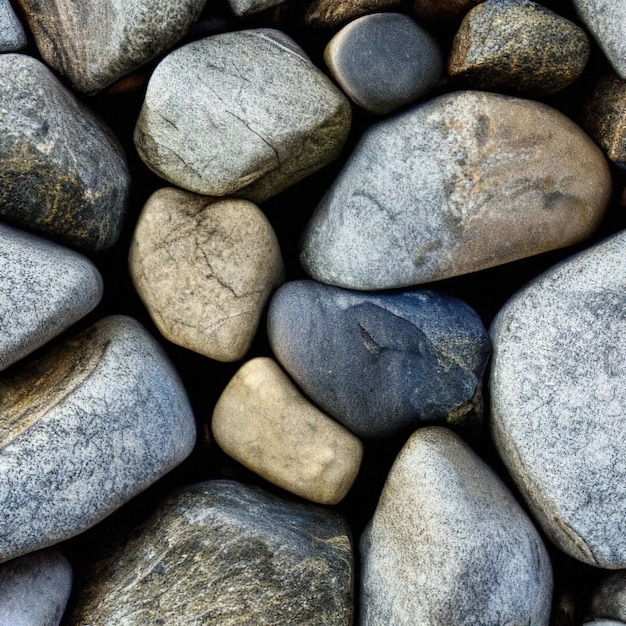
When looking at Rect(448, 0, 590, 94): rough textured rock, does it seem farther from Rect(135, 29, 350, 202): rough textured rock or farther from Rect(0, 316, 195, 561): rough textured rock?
Rect(0, 316, 195, 561): rough textured rock

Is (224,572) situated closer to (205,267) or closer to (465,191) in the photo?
(205,267)

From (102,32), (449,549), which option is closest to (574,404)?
(449,549)

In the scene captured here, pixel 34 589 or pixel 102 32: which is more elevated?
pixel 102 32

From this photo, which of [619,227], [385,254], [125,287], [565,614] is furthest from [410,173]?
[565,614]

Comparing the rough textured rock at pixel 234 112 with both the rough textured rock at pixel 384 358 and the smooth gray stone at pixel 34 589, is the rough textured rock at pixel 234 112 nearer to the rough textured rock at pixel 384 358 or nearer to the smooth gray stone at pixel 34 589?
the rough textured rock at pixel 384 358

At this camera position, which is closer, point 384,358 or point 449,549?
point 449,549

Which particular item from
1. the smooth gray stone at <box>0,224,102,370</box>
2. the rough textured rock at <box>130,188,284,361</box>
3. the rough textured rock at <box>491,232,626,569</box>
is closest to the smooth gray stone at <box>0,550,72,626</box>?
the smooth gray stone at <box>0,224,102,370</box>

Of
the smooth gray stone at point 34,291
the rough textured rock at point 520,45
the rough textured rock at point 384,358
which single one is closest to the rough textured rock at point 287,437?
the rough textured rock at point 384,358
